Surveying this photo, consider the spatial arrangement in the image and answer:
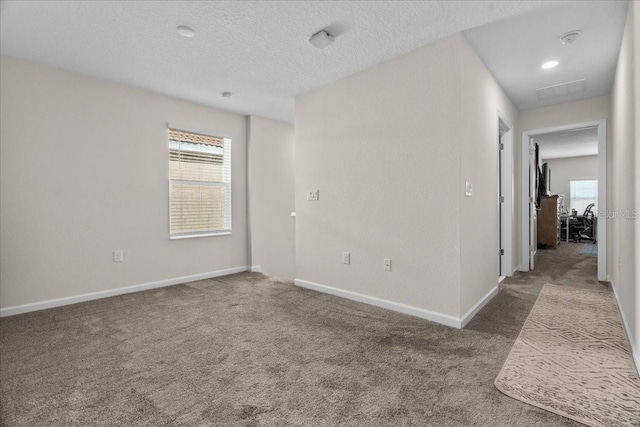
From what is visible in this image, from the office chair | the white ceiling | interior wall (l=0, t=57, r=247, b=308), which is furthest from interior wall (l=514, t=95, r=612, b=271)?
the office chair

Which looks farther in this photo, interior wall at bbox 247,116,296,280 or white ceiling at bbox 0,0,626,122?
interior wall at bbox 247,116,296,280

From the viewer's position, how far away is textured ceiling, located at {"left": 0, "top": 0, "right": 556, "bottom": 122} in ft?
7.36

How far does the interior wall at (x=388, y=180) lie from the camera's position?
2.63m

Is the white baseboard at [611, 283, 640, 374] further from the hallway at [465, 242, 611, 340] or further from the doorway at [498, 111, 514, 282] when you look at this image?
the doorway at [498, 111, 514, 282]

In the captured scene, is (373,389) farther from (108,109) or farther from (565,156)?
(565,156)

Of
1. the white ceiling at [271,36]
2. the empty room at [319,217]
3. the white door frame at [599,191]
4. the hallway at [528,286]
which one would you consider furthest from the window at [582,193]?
the white ceiling at [271,36]

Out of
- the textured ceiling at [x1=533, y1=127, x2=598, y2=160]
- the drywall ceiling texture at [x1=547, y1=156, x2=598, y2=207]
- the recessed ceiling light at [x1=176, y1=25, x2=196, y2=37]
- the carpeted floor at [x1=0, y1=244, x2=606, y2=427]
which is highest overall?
the textured ceiling at [x1=533, y1=127, x2=598, y2=160]

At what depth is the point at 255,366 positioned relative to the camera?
1.98 metres

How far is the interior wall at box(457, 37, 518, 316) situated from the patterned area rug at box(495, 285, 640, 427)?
1.74 feet

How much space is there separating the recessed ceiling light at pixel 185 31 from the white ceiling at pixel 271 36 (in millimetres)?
44

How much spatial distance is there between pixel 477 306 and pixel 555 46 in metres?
2.40

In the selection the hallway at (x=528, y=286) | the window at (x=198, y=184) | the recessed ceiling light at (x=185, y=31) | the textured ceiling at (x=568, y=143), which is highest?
the textured ceiling at (x=568, y=143)

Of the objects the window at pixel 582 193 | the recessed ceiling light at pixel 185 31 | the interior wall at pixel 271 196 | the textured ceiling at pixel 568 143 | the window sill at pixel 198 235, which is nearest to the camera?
the recessed ceiling light at pixel 185 31

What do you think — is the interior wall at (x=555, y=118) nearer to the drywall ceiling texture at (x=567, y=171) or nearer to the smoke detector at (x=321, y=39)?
the smoke detector at (x=321, y=39)
